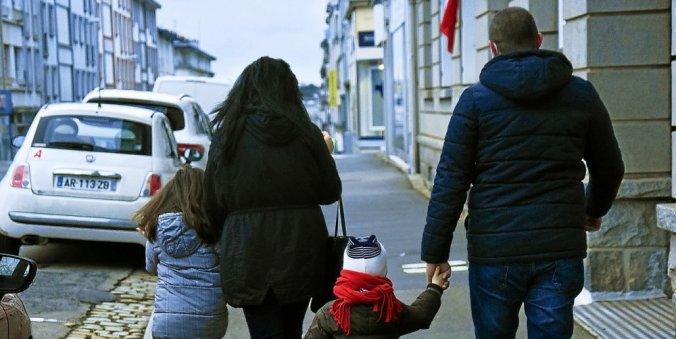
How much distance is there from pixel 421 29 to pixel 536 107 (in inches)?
635

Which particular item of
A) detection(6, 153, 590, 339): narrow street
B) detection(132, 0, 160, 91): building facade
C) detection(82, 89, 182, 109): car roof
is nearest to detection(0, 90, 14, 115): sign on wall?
detection(82, 89, 182, 109): car roof

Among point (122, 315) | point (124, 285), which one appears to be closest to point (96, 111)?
point (124, 285)

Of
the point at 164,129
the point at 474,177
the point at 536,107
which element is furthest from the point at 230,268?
the point at 164,129

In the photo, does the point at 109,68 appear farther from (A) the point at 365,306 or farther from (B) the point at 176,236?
(A) the point at 365,306

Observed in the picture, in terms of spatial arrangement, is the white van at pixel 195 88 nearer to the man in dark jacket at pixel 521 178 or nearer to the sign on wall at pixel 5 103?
the man in dark jacket at pixel 521 178

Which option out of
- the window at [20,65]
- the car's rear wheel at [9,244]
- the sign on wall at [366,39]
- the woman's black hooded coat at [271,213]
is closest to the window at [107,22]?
the window at [20,65]

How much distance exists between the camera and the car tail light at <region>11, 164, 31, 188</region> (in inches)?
411

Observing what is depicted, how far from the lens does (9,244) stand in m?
10.6

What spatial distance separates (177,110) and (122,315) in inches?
286

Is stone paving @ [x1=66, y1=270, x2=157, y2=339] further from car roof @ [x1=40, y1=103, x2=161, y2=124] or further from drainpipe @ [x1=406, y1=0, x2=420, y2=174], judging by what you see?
drainpipe @ [x1=406, y1=0, x2=420, y2=174]

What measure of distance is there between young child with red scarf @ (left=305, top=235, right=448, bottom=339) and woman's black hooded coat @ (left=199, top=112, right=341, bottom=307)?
12.7 inches

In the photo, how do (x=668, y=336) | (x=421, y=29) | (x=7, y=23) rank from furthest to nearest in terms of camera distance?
(x=7, y=23) → (x=421, y=29) → (x=668, y=336)

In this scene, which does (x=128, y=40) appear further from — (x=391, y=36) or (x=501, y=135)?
(x=501, y=135)

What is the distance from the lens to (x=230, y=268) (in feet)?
15.0
